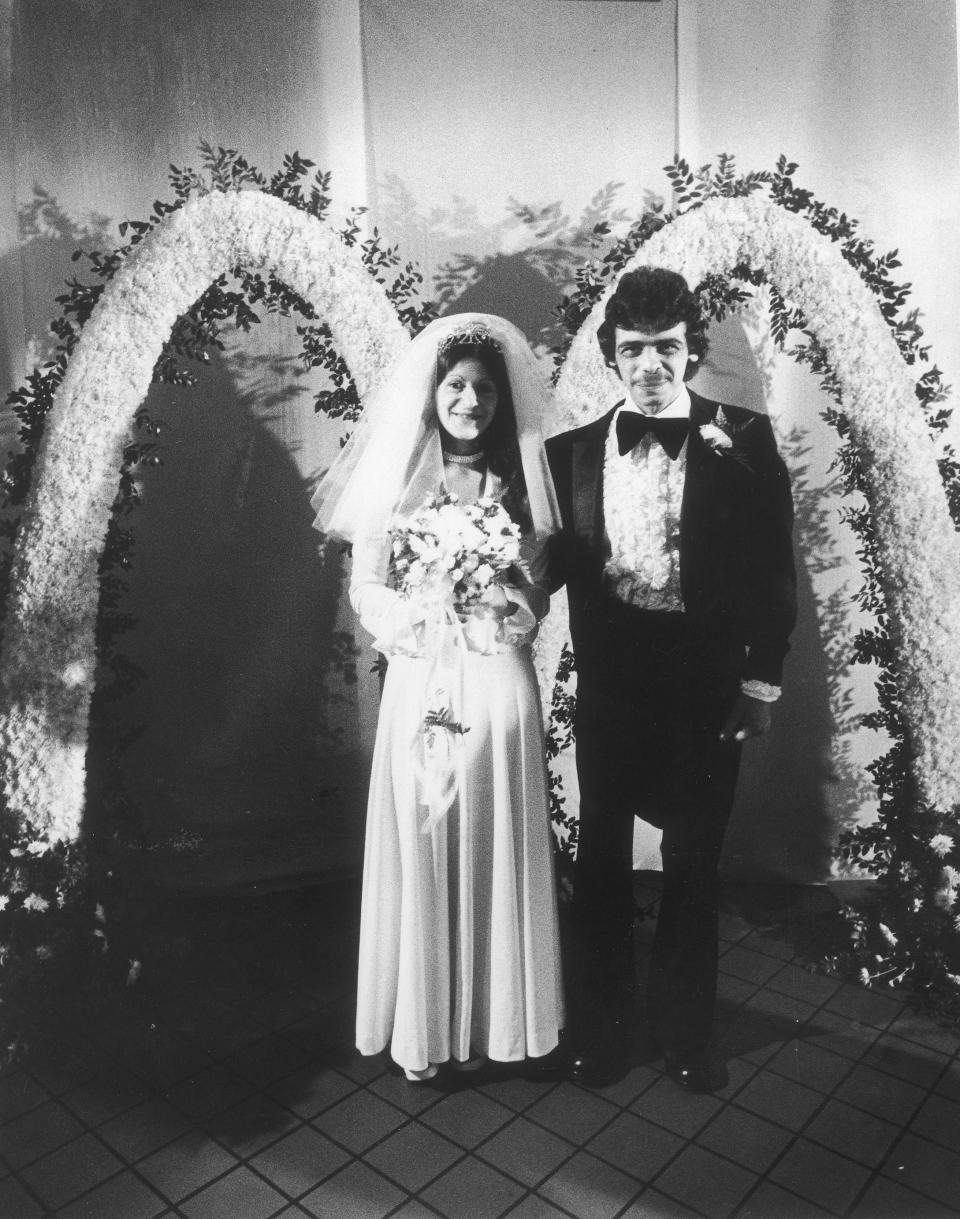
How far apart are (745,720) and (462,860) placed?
2.90 feet

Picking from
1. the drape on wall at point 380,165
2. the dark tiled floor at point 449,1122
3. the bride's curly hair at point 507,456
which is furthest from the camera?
the drape on wall at point 380,165

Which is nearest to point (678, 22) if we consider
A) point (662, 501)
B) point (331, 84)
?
point (331, 84)

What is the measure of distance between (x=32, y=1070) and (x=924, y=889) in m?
2.86

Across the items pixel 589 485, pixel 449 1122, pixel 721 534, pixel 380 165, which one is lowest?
pixel 449 1122

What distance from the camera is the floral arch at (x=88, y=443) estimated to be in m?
3.12

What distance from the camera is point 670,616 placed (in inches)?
105

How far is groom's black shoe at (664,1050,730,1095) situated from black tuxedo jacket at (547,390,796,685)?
1.10 metres

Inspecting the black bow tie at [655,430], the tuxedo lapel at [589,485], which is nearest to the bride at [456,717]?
the tuxedo lapel at [589,485]

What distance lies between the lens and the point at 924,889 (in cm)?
320

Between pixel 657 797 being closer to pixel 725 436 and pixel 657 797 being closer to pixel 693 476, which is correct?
pixel 693 476

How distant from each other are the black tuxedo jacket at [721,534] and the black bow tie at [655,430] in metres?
0.03

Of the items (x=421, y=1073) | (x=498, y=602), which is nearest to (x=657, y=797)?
(x=498, y=602)

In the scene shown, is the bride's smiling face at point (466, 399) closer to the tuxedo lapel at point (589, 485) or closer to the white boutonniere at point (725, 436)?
the tuxedo lapel at point (589, 485)

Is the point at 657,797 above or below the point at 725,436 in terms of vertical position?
below
